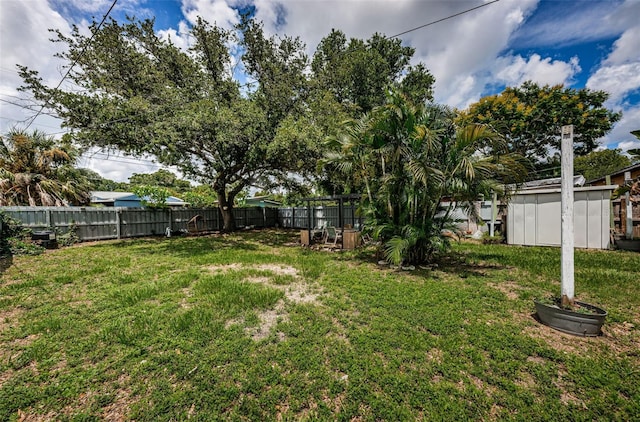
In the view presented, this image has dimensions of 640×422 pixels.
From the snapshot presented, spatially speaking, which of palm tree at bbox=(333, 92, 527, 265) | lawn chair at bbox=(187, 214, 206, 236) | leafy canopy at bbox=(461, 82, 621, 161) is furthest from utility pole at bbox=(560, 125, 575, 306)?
lawn chair at bbox=(187, 214, 206, 236)

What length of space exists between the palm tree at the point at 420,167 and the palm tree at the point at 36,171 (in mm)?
10303

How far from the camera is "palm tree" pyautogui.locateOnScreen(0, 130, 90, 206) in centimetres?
920

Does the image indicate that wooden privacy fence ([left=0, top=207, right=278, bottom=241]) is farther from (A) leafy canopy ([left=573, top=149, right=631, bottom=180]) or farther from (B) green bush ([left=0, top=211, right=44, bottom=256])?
(A) leafy canopy ([left=573, top=149, right=631, bottom=180])

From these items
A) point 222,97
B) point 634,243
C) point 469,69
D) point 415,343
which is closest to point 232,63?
point 222,97

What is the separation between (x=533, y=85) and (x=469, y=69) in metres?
8.15

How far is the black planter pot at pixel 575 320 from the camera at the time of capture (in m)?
2.61

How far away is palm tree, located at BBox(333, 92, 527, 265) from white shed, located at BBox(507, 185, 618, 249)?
382 centimetres

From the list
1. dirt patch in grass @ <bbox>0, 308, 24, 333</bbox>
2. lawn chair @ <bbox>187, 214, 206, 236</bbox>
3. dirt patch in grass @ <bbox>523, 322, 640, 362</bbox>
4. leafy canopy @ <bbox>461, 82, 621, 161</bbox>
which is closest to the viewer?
dirt patch in grass @ <bbox>523, 322, 640, 362</bbox>

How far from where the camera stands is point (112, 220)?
10.6 meters

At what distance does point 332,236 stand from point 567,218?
7.00 meters

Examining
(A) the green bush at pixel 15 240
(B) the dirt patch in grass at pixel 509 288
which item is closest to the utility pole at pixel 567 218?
(B) the dirt patch in grass at pixel 509 288

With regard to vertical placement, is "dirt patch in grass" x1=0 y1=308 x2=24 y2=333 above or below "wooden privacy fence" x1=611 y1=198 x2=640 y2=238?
below

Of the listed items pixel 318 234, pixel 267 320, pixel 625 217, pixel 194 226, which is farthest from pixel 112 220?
pixel 625 217

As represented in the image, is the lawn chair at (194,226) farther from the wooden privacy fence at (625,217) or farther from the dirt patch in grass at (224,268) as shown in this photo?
the wooden privacy fence at (625,217)
